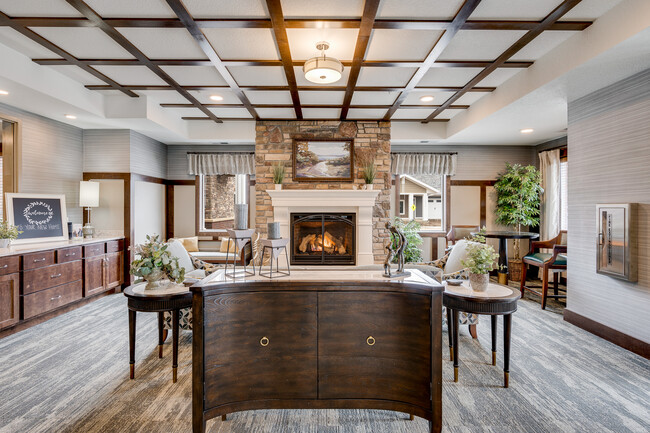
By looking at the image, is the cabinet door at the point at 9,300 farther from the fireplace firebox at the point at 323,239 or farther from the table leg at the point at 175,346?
the fireplace firebox at the point at 323,239

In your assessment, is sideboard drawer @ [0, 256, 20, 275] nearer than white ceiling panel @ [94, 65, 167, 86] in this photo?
Yes

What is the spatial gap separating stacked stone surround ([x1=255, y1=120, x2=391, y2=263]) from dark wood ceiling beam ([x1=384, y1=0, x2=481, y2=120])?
1148mm

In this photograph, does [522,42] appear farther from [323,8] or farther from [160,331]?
[160,331]

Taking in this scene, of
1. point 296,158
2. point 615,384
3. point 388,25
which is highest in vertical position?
point 388,25

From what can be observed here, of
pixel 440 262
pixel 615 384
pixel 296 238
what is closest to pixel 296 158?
pixel 296 238

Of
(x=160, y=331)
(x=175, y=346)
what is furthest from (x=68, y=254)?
(x=175, y=346)

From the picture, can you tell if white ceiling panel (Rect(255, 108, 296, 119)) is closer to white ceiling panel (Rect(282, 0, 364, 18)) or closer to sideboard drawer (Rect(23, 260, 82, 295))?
white ceiling panel (Rect(282, 0, 364, 18))

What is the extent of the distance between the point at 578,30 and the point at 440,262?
2.53 m

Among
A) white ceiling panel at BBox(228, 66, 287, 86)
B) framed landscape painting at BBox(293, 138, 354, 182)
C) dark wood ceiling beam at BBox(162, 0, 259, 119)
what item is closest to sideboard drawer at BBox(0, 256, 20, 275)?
dark wood ceiling beam at BBox(162, 0, 259, 119)

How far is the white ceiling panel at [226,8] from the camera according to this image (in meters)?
2.46

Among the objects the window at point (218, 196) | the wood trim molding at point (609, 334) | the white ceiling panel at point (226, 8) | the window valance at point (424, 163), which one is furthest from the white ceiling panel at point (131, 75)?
the wood trim molding at point (609, 334)

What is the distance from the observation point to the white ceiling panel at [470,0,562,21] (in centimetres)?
245

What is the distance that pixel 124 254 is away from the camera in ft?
17.5

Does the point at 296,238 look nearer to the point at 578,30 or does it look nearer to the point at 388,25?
the point at 388,25
